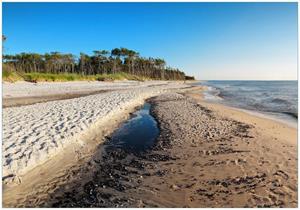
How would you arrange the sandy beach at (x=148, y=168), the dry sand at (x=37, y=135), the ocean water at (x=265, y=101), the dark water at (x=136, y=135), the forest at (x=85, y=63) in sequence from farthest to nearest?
1. the forest at (x=85, y=63)
2. the ocean water at (x=265, y=101)
3. the dark water at (x=136, y=135)
4. the dry sand at (x=37, y=135)
5. the sandy beach at (x=148, y=168)

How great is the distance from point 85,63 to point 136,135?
87521mm

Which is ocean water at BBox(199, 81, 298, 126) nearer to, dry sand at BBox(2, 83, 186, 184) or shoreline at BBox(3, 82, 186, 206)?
shoreline at BBox(3, 82, 186, 206)

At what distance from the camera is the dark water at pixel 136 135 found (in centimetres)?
888

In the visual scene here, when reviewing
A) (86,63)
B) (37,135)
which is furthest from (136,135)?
(86,63)

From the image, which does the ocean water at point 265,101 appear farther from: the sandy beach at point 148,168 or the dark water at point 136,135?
the dark water at point 136,135

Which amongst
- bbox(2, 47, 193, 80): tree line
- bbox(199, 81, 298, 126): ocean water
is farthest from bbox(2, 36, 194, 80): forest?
bbox(199, 81, 298, 126): ocean water

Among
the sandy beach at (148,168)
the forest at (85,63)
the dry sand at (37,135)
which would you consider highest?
the forest at (85,63)

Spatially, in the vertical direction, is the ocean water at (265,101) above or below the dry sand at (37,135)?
below

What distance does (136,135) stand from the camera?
409 inches

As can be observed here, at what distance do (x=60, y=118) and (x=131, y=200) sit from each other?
7252mm

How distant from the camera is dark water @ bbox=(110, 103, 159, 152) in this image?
8.88 metres

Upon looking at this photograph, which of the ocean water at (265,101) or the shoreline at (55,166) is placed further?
the ocean water at (265,101)

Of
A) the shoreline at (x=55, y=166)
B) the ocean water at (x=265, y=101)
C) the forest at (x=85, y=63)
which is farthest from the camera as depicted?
the forest at (x=85, y=63)

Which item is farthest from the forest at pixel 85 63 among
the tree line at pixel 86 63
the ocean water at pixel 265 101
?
the ocean water at pixel 265 101
